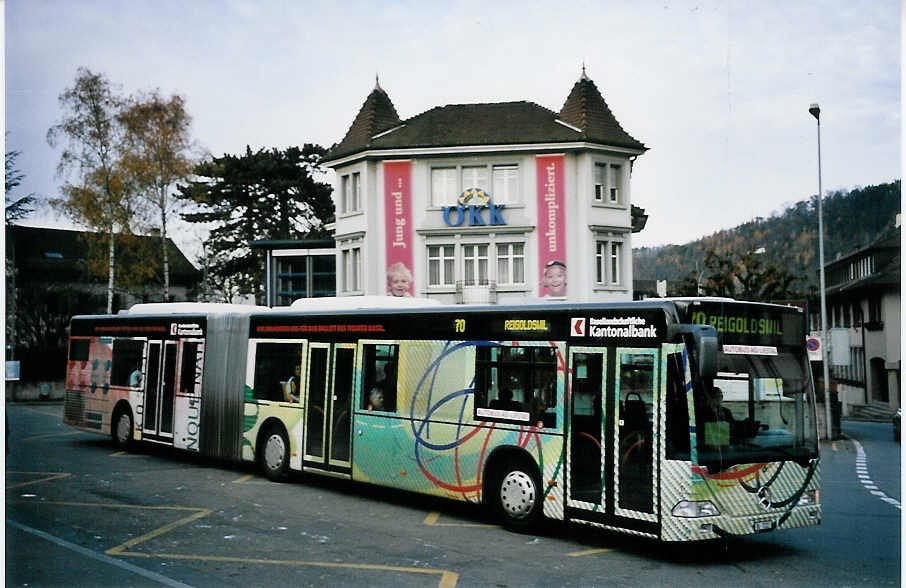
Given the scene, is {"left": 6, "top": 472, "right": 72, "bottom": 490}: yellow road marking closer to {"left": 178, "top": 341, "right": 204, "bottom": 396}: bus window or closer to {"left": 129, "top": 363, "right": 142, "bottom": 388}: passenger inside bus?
{"left": 178, "top": 341, "right": 204, "bottom": 396}: bus window

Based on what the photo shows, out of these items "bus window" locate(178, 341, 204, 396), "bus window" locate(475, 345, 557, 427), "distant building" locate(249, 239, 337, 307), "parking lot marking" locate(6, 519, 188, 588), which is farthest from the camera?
"distant building" locate(249, 239, 337, 307)

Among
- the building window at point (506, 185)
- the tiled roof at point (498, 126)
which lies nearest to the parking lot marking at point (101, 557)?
the building window at point (506, 185)

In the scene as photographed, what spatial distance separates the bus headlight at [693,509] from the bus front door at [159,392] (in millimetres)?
10575

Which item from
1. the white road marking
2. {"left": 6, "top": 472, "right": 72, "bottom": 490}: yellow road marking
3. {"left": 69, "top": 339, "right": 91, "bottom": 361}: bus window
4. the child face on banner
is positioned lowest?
the white road marking

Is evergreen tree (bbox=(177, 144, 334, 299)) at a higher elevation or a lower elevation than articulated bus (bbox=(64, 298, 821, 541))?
higher

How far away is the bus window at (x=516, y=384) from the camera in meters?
10.8

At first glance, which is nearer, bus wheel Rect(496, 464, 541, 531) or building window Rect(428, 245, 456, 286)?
bus wheel Rect(496, 464, 541, 531)

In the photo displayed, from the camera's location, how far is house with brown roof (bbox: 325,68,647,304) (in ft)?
112

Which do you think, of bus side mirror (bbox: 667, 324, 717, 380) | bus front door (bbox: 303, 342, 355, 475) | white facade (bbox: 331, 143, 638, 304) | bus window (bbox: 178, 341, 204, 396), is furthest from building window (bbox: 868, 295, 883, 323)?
white facade (bbox: 331, 143, 638, 304)

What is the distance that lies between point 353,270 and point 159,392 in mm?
18432

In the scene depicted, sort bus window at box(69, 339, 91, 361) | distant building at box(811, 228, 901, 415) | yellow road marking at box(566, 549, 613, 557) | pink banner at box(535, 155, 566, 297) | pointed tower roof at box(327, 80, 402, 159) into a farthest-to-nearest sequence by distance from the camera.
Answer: pointed tower roof at box(327, 80, 402, 159), pink banner at box(535, 155, 566, 297), bus window at box(69, 339, 91, 361), distant building at box(811, 228, 901, 415), yellow road marking at box(566, 549, 613, 557)

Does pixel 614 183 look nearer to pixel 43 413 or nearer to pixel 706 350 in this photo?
pixel 43 413

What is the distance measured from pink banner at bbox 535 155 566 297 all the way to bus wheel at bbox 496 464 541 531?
22952 mm

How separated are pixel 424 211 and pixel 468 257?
2281mm
